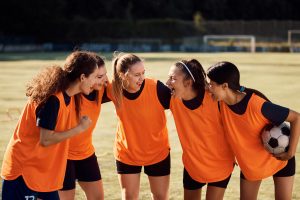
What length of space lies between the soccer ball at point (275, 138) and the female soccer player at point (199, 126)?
0.41 m

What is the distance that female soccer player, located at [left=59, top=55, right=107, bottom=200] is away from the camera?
19.8 feet

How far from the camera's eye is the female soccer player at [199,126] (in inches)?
226

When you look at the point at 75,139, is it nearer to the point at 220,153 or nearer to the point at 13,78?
the point at 220,153

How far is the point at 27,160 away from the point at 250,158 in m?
2.07

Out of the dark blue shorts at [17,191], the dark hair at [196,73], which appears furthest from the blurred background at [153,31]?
the dark blue shorts at [17,191]

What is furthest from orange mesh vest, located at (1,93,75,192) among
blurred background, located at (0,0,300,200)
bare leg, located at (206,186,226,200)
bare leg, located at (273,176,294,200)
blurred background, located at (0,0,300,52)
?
blurred background, located at (0,0,300,52)

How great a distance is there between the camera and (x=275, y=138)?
552 cm

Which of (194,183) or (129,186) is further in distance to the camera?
(129,186)

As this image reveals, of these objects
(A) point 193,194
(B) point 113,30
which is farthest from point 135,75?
(B) point 113,30

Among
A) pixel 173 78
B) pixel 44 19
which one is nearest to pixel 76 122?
pixel 173 78

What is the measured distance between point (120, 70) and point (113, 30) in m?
61.7

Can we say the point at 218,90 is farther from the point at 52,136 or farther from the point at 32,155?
the point at 32,155

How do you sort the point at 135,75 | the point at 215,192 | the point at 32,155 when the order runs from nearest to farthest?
1. the point at 32,155
2. the point at 215,192
3. the point at 135,75

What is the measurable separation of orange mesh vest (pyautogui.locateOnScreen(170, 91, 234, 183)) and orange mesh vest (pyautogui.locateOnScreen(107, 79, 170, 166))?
0.32 meters
